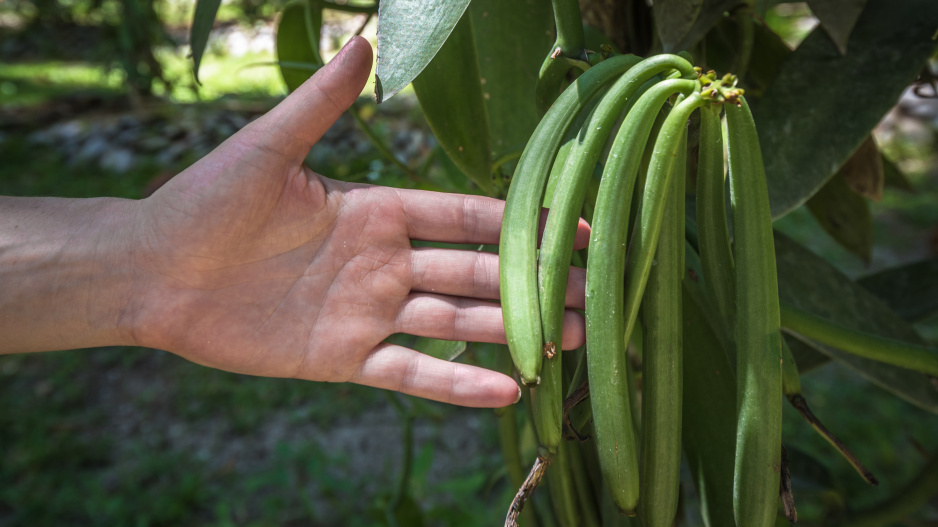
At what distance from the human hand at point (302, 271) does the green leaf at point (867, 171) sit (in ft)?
1.65

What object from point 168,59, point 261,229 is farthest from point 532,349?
point 168,59

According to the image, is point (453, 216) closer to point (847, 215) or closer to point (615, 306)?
point (615, 306)

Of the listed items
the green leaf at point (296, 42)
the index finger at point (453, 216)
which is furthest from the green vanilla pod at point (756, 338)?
the green leaf at point (296, 42)

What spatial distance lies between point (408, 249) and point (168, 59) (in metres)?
5.22

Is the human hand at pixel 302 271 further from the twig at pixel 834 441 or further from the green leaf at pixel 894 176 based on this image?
the green leaf at pixel 894 176

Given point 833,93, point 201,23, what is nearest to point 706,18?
point 833,93

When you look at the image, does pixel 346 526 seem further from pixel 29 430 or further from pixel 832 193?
pixel 832 193

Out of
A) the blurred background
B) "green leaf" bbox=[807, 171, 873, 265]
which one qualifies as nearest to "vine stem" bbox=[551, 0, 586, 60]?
the blurred background

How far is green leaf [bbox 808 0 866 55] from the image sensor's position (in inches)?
27.8

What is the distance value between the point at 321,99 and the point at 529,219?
0.83ft

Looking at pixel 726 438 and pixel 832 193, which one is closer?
pixel 726 438

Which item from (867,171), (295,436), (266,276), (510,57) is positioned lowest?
(295,436)

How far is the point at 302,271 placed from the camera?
0.74 m

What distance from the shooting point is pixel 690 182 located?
0.78 metres
